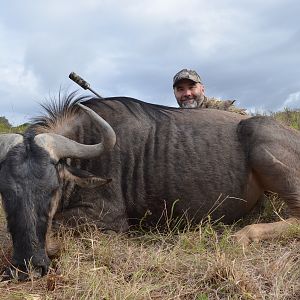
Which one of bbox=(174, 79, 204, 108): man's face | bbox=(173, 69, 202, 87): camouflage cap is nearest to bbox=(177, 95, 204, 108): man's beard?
bbox=(174, 79, 204, 108): man's face

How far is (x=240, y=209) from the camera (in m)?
5.27

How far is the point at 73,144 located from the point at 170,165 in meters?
1.16

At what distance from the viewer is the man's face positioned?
8.51 metres

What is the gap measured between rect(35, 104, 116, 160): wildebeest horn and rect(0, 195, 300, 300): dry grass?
71 cm

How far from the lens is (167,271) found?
364 centimetres

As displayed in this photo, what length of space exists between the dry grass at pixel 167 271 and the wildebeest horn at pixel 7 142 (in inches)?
32.1

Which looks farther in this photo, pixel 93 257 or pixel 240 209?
pixel 240 209

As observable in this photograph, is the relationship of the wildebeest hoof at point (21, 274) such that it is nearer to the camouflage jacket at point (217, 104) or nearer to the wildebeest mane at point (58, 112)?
the wildebeest mane at point (58, 112)

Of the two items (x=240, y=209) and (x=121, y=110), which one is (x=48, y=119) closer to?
(x=121, y=110)

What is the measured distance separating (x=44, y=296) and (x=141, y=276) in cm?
67

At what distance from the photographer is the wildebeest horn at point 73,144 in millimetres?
4246

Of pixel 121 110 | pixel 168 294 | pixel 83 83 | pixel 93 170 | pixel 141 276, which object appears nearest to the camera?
pixel 168 294

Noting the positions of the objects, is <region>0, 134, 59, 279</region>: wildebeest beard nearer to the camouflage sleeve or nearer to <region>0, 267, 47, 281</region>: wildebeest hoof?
<region>0, 267, 47, 281</region>: wildebeest hoof

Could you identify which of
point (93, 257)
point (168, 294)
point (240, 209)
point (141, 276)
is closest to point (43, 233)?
point (93, 257)
